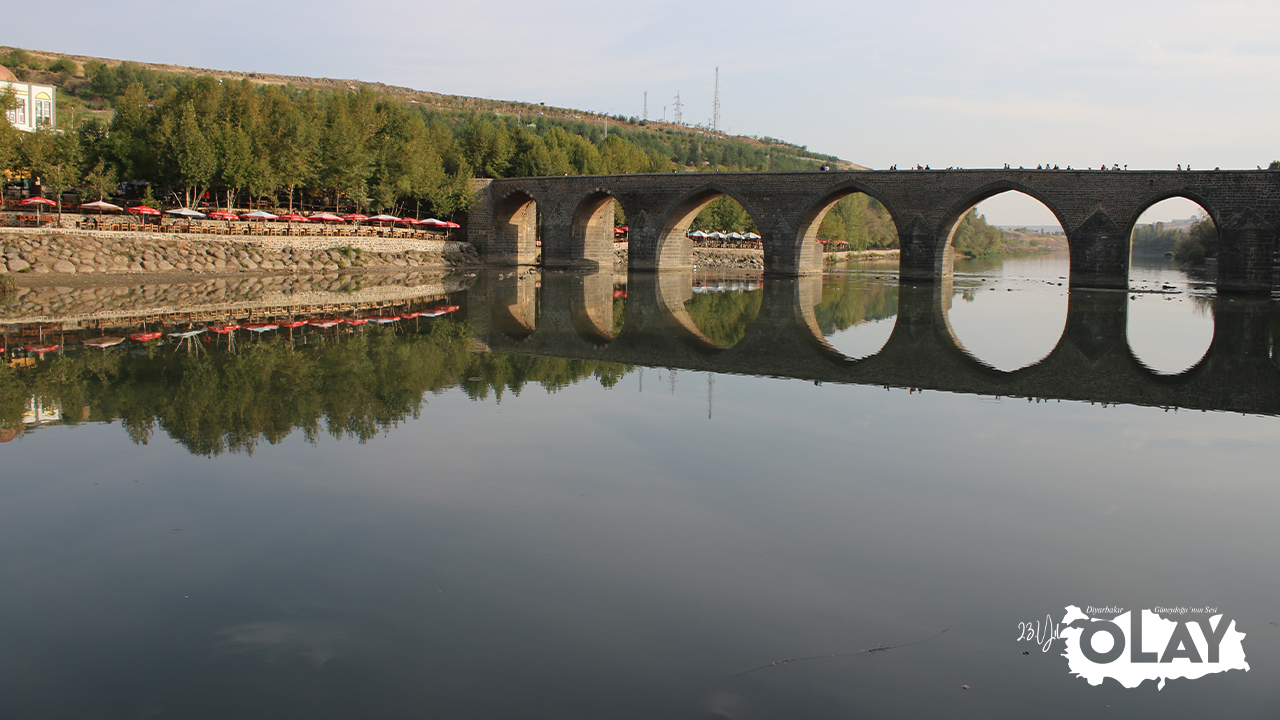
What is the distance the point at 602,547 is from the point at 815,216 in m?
39.3

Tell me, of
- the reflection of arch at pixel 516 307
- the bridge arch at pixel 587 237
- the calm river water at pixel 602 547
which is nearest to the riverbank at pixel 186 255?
the bridge arch at pixel 587 237

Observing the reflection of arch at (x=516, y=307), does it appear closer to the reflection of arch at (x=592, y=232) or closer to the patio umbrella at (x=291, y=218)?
the patio umbrella at (x=291, y=218)

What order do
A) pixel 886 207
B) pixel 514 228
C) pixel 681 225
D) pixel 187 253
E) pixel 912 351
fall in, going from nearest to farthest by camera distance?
pixel 912 351 → pixel 187 253 → pixel 886 207 → pixel 681 225 → pixel 514 228

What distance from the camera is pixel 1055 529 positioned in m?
5.94

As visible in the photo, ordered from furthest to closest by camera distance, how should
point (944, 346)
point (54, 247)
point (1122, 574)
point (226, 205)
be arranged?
point (226, 205), point (54, 247), point (944, 346), point (1122, 574)

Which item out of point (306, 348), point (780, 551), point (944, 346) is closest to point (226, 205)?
point (306, 348)

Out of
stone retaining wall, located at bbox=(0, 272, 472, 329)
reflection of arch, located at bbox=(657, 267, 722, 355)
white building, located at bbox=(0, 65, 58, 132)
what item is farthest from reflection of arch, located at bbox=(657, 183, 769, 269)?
white building, located at bbox=(0, 65, 58, 132)

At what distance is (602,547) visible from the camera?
17.9ft

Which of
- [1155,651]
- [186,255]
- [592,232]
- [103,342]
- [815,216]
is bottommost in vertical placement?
[1155,651]

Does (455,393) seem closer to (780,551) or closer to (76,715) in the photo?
(780,551)

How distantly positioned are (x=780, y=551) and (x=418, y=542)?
7.17 ft

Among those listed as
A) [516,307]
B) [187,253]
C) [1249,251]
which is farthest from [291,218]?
[1249,251]

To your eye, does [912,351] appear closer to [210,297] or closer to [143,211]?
[210,297]

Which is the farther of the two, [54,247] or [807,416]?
[54,247]
